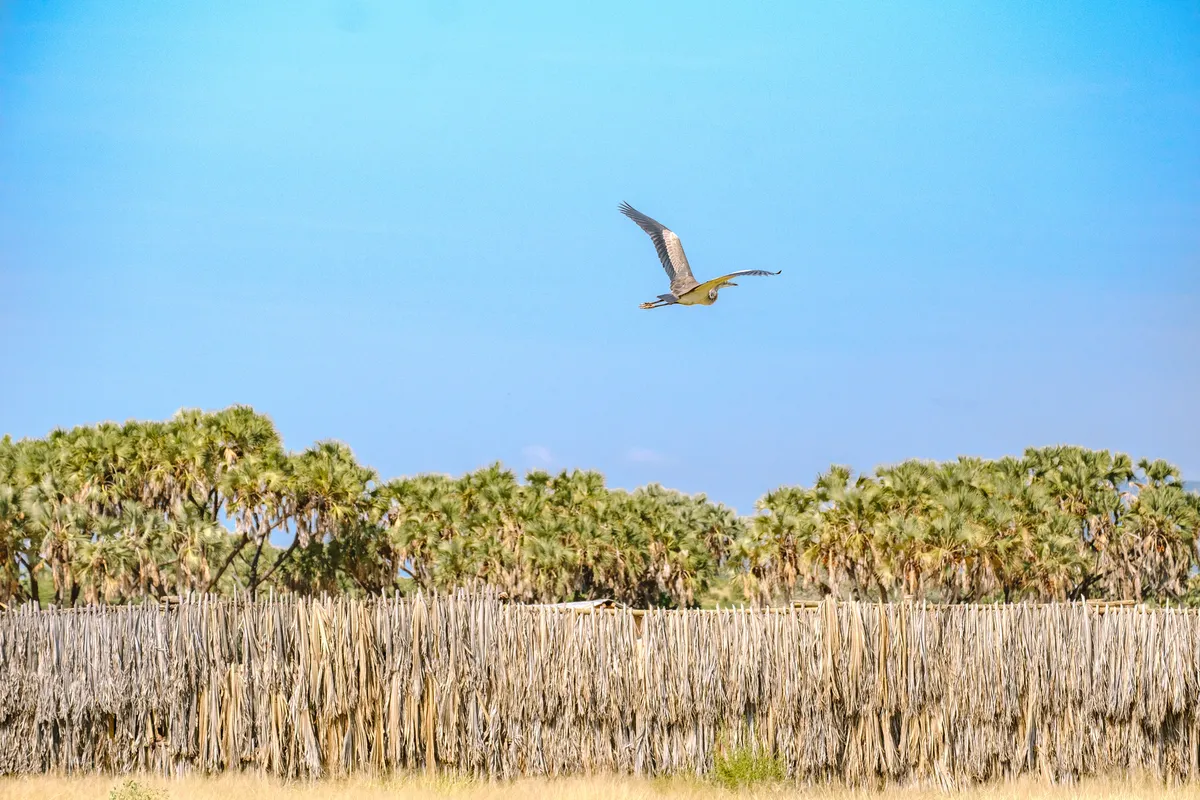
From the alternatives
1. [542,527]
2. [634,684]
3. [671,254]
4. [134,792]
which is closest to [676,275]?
[671,254]

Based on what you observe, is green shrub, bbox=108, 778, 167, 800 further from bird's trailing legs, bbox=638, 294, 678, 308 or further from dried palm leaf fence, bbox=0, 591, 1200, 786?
bird's trailing legs, bbox=638, 294, 678, 308

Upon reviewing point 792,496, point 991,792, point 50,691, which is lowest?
point 991,792

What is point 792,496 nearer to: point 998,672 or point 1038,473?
point 1038,473

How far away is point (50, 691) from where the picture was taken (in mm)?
14805

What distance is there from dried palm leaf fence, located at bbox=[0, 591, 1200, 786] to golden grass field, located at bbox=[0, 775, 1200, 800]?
20 cm

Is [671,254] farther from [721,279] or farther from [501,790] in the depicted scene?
[501,790]

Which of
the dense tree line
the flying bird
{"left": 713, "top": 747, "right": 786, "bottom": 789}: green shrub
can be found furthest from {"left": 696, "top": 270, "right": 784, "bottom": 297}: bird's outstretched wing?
the dense tree line

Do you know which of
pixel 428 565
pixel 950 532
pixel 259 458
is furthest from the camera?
pixel 428 565

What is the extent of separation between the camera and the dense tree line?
32.3 m

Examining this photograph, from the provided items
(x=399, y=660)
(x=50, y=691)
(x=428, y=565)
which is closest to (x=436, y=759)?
(x=399, y=660)

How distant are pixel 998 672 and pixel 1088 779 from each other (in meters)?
1.50

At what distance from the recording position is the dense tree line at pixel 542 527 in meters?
32.3

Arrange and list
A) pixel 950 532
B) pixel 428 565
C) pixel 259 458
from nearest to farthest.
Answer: pixel 950 532 → pixel 259 458 → pixel 428 565

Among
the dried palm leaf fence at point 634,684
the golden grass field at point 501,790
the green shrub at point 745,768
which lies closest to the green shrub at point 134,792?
the golden grass field at point 501,790
